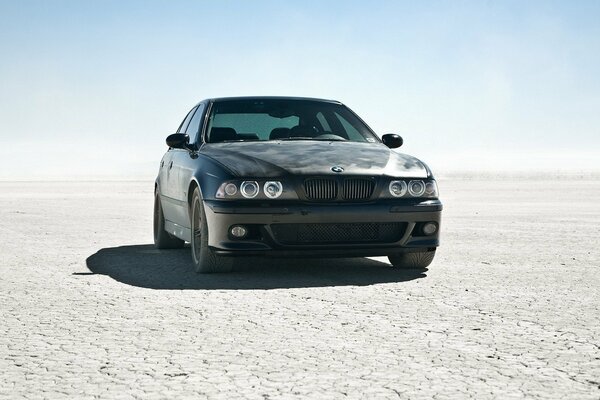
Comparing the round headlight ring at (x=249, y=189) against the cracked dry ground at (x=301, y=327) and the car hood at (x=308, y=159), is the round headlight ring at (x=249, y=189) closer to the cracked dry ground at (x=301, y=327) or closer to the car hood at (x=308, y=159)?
the car hood at (x=308, y=159)

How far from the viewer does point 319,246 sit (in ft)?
27.8

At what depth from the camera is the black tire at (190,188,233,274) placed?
29.0 ft

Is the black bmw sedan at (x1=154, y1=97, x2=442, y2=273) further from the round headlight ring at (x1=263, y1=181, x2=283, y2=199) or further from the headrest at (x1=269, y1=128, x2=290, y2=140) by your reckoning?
the headrest at (x1=269, y1=128, x2=290, y2=140)

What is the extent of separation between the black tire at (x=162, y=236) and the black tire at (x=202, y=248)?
2170 mm

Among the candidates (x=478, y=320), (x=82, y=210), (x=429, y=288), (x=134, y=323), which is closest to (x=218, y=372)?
(x=134, y=323)

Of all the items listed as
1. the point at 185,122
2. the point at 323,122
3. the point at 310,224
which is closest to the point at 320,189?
the point at 310,224

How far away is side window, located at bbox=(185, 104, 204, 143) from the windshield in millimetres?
179

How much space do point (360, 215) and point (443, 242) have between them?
4466 millimetres

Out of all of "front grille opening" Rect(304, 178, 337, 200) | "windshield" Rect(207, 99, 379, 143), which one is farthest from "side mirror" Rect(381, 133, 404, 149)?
"front grille opening" Rect(304, 178, 337, 200)

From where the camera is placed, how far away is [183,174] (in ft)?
32.3

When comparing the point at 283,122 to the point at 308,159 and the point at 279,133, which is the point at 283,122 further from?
the point at 308,159

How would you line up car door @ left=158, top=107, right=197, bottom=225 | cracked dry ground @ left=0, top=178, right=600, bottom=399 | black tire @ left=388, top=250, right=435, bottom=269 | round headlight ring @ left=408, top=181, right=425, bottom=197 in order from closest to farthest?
cracked dry ground @ left=0, top=178, right=600, bottom=399, round headlight ring @ left=408, top=181, right=425, bottom=197, black tire @ left=388, top=250, right=435, bottom=269, car door @ left=158, top=107, right=197, bottom=225

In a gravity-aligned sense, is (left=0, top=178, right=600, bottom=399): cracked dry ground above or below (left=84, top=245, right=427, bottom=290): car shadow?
above

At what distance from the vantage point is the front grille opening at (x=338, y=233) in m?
8.45
